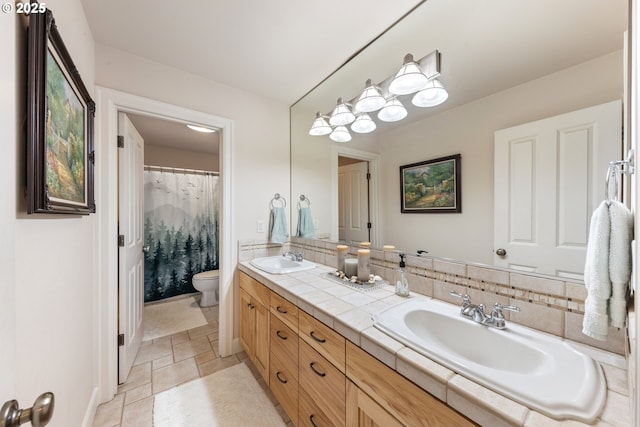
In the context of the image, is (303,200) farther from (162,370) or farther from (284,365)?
(162,370)

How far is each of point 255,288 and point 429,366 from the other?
132 centimetres

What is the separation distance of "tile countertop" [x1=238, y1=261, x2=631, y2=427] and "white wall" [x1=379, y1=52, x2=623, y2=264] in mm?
366

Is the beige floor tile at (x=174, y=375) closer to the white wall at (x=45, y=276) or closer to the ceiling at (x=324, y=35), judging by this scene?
→ the white wall at (x=45, y=276)

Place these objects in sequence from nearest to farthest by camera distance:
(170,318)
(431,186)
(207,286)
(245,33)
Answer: (431,186) → (245,33) → (170,318) → (207,286)

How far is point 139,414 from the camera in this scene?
4.81 feet

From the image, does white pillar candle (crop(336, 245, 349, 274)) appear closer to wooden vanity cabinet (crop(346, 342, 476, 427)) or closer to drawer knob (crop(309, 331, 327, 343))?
drawer knob (crop(309, 331, 327, 343))

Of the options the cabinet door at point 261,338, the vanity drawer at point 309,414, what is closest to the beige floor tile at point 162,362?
the cabinet door at point 261,338

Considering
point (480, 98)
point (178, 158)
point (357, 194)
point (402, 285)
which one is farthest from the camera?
point (178, 158)

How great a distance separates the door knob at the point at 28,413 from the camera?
1.27ft

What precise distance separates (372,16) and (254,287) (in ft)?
6.24

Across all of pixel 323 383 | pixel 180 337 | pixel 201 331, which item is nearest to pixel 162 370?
pixel 180 337

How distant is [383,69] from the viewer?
1.60m

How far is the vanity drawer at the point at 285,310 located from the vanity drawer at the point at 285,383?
21 cm

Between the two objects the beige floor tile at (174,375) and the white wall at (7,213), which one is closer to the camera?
the white wall at (7,213)
